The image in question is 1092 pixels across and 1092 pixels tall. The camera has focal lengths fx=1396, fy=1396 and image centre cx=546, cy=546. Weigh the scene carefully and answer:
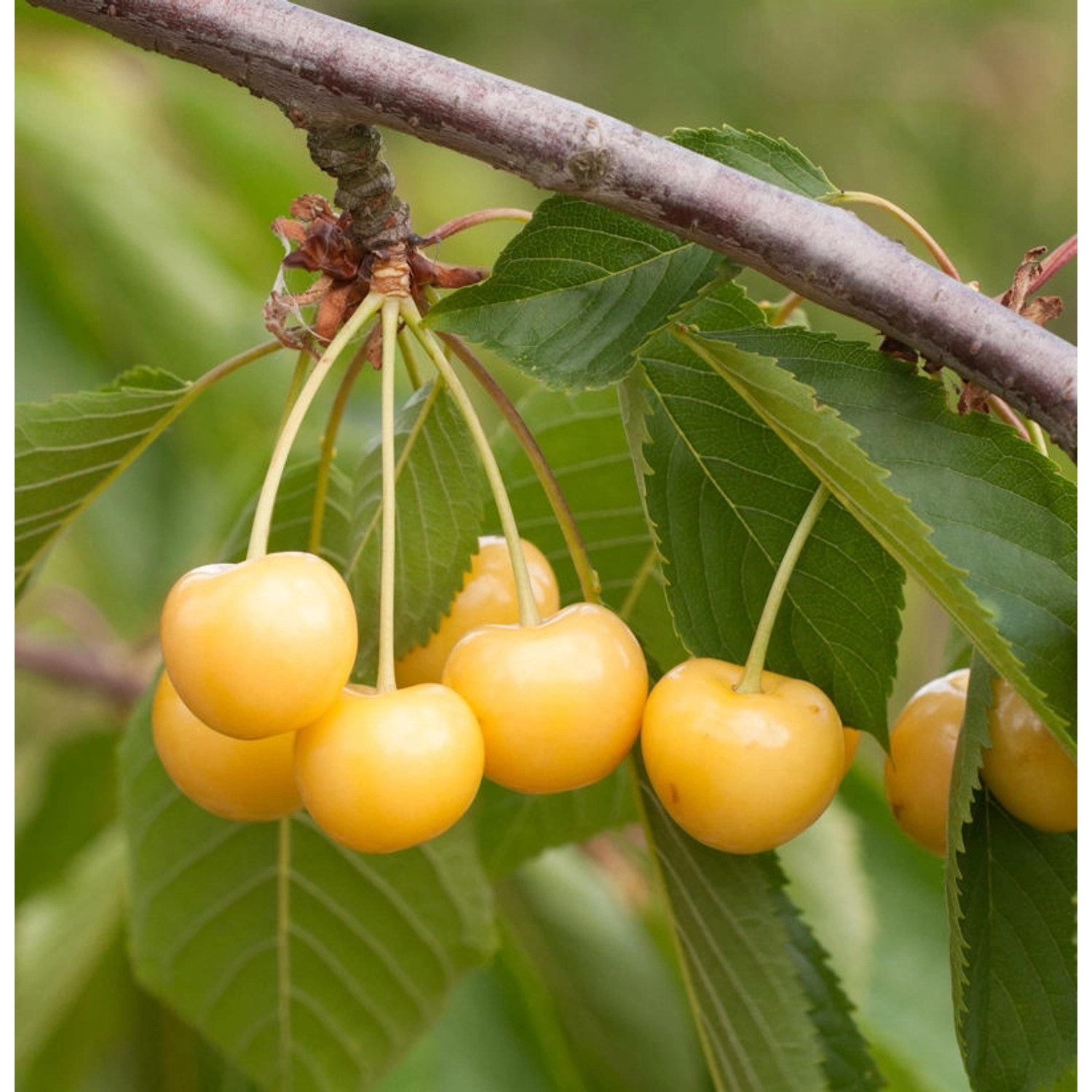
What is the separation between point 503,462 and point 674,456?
25 centimetres

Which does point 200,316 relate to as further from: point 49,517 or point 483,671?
point 483,671

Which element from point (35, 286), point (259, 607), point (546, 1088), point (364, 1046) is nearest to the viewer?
point (259, 607)

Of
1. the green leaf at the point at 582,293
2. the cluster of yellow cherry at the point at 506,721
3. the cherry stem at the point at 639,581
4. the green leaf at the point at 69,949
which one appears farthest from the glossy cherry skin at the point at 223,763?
the green leaf at the point at 69,949

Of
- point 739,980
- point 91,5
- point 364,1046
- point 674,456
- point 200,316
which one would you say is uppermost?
point 200,316

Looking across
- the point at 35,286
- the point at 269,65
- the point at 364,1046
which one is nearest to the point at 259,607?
the point at 269,65

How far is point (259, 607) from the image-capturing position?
0.56 meters

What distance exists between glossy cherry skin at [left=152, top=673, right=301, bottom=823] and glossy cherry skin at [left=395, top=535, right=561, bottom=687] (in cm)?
10

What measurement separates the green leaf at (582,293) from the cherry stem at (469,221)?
0.08 meters

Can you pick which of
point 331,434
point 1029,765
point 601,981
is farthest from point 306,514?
point 601,981

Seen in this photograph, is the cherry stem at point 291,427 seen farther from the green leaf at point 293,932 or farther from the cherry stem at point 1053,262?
the green leaf at point 293,932

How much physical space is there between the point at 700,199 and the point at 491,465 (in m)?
0.16

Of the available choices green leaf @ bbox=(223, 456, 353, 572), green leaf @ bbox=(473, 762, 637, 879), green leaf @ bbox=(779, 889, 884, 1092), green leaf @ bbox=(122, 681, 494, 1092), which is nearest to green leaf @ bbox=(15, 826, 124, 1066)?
green leaf @ bbox=(122, 681, 494, 1092)

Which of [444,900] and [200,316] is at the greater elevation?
[200,316]

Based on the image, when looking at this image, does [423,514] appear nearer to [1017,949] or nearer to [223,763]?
[223,763]
